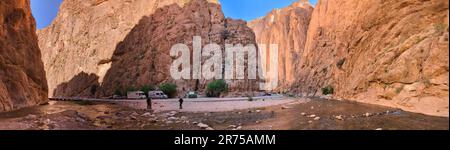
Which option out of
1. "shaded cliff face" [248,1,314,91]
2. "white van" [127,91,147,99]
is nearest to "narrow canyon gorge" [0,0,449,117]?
"shaded cliff face" [248,1,314,91]

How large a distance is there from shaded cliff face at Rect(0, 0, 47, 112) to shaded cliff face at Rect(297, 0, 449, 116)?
68.6 feet

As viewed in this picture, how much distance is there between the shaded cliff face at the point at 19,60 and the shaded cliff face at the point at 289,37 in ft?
232

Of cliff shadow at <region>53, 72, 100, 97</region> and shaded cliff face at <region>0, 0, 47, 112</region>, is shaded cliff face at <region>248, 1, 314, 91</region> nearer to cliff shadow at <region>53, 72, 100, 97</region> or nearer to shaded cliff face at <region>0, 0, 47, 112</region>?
cliff shadow at <region>53, 72, 100, 97</region>

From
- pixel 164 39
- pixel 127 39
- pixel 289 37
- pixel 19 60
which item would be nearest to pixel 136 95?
pixel 164 39

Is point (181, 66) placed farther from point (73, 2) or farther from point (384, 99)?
point (73, 2)

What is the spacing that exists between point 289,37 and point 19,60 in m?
90.2

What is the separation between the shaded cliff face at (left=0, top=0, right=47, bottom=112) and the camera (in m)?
19.2

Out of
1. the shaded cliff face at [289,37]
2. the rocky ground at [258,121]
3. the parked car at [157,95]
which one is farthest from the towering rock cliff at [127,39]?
the shaded cliff face at [289,37]

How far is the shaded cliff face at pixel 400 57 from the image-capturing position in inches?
482

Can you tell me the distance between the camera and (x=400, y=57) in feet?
51.6

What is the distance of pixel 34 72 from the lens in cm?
2725

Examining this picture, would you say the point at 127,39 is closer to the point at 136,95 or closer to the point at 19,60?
the point at 136,95

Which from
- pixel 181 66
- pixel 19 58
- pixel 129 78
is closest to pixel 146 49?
pixel 129 78
